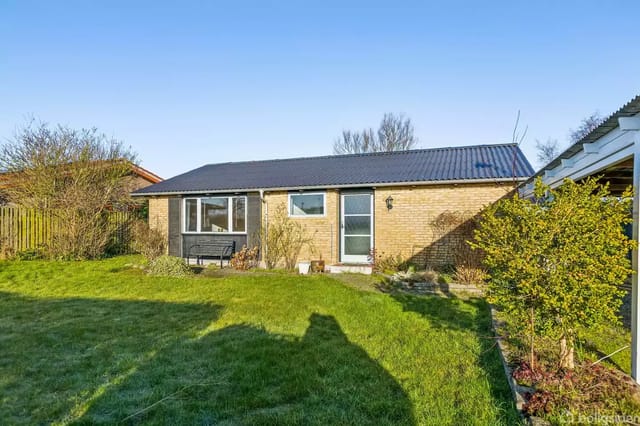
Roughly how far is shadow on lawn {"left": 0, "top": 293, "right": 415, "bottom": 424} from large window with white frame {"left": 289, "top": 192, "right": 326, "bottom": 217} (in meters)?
5.96

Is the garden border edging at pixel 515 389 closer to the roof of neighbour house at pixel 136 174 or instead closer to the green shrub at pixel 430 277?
the green shrub at pixel 430 277

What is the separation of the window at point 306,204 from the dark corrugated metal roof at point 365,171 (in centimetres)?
46

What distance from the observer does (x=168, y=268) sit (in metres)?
9.54

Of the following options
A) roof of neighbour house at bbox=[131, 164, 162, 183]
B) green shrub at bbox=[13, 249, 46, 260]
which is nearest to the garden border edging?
green shrub at bbox=[13, 249, 46, 260]

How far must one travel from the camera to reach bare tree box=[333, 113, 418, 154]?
29875 mm

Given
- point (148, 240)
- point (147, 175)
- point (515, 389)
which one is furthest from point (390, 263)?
point (147, 175)

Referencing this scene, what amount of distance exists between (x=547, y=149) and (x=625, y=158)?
1178 inches

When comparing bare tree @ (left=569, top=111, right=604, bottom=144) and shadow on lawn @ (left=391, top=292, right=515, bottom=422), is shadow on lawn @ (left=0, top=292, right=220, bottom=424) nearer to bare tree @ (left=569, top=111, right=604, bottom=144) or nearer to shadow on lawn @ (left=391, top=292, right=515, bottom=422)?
shadow on lawn @ (left=391, top=292, right=515, bottom=422)

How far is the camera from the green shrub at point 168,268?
31.1 feet

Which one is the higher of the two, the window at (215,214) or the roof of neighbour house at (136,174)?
the roof of neighbour house at (136,174)

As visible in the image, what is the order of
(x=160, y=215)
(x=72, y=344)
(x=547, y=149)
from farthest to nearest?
(x=547, y=149), (x=160, y=215), (x=72, y=344)

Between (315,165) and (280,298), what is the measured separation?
7904 mm

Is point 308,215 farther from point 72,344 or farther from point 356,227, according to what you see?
point 72,344

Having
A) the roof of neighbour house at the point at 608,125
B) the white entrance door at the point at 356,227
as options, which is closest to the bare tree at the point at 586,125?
the white entrance door at the point at 356,227
